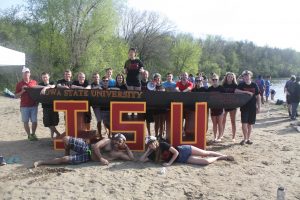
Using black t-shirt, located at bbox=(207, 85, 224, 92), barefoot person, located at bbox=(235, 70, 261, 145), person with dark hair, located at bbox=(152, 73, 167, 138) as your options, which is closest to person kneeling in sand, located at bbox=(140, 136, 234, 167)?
person with dark hair, located at bbox=(152, 73, 167, 138)

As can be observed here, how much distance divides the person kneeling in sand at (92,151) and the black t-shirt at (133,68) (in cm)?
180

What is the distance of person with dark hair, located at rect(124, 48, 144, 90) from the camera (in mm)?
8195

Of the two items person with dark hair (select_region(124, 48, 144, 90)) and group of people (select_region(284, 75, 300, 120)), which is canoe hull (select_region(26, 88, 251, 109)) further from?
group of people (select_region(284, 75, 300, 120))

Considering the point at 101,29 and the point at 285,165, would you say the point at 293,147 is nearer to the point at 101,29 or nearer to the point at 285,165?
the point at 285,165

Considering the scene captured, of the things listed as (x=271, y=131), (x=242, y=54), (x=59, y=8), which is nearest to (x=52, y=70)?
(x=59, y=8)

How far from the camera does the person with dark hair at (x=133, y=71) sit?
8.20 metres

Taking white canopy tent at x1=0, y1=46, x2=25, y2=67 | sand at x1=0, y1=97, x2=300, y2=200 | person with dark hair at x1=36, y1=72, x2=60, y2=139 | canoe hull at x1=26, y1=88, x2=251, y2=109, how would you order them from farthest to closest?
person with dark hair at x1=36, y1=72, x2=60, y2=139, canoe hull at x1=26, y1=88, x2=251, y2=109, white canopy tent at x1=0, y1=46, x2=25, y2=67, sand at x1=0, y1=97, x2=300, y2=200

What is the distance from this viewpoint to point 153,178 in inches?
240

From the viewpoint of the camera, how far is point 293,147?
867 cm

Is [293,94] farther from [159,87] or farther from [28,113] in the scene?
[28,113]

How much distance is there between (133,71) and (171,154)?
2275 millimetres

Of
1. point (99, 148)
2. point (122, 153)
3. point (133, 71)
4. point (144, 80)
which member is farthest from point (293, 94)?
point (99, 148)

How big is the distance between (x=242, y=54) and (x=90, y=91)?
72466mm

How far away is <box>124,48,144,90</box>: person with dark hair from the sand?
81.1 inches
